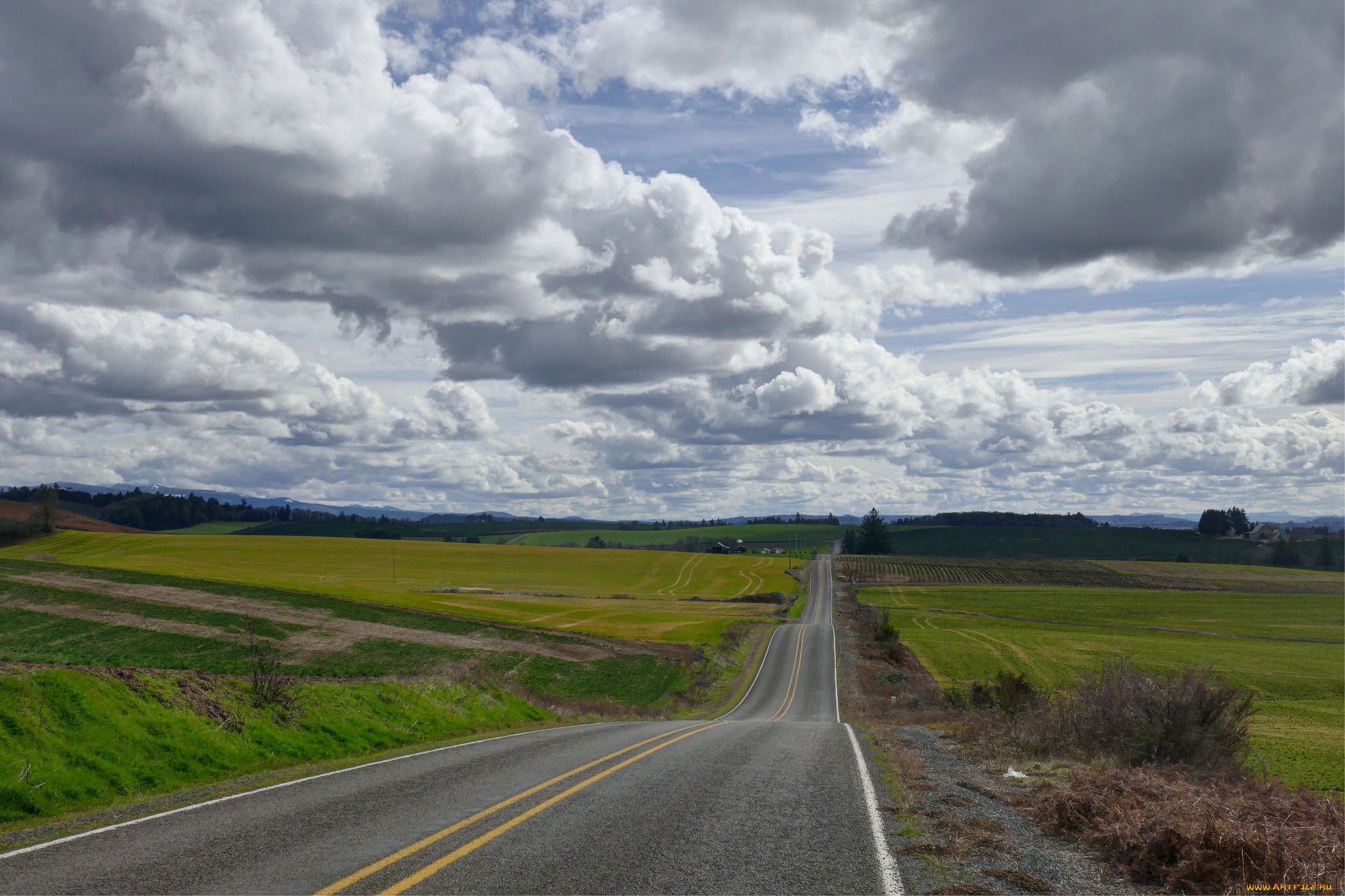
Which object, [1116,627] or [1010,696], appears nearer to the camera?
[1010,696]

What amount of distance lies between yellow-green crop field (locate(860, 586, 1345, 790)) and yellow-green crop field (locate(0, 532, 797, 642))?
24.0 metres

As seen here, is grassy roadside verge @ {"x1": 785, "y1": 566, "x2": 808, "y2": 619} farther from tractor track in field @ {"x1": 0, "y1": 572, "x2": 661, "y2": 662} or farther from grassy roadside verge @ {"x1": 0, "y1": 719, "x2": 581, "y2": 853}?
grassy roadside verge @ {"x1": 0, "y1": 719, "x2": 581, "y2": 853}

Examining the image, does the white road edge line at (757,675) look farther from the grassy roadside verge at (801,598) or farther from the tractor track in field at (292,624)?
the grassy roadside verge at (801,598)

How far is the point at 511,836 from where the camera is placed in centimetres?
915

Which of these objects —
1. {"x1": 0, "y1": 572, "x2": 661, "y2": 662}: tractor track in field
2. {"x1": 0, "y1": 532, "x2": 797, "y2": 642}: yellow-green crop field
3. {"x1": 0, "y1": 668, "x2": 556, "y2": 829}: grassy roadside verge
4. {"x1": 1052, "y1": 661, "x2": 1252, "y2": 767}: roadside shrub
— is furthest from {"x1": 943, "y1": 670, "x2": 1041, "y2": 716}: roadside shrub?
{"x1": 0, "y1": 532, "x2": 797, "y2": 642}: yellow-green crop field

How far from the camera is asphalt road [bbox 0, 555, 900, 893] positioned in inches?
307

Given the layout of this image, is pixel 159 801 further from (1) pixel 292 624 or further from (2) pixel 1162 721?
(1) pixel 292 624

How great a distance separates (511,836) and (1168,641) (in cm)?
9944

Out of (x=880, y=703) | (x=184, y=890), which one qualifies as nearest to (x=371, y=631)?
(x=880, y=703)

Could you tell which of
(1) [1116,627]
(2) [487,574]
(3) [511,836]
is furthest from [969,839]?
(2) [487,574]

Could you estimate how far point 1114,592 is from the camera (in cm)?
14525

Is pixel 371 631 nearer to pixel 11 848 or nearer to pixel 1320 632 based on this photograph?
pixel 11 848

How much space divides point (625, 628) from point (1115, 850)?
69.9 meters

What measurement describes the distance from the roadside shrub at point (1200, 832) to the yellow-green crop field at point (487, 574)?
61313mm
